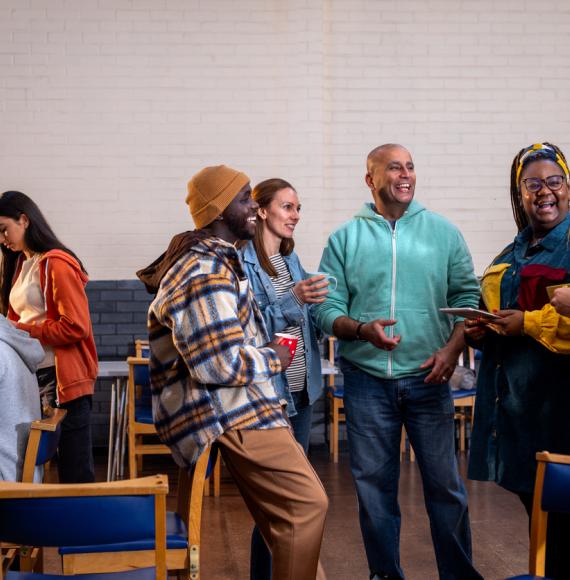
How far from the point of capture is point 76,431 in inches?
144

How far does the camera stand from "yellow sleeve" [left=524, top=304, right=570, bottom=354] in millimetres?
2408

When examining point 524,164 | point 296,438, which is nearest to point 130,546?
point 296,438

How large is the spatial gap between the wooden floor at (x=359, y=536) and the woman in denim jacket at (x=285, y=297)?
877mm

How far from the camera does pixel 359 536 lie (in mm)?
4230

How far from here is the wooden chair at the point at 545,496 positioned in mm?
2072

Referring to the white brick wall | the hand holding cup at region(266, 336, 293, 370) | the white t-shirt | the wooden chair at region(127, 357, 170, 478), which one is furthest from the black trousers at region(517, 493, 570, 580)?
the white brick wall

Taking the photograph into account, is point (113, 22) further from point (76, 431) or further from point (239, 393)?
point (239, 393)

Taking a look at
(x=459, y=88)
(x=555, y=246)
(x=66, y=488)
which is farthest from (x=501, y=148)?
(x=66, y=488)

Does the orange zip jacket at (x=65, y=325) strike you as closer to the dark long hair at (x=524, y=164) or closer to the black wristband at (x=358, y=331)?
the black wristband at (x=358, y=331)

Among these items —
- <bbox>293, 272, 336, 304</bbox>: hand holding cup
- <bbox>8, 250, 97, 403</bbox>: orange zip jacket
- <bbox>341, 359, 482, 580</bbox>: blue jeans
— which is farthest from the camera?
<bbox>8, 250, 97, 403</bbox>: orange zip jacket

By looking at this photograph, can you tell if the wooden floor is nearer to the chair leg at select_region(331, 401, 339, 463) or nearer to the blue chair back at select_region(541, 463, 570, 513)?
the chair leg at select_region(331, 401, 339, 463)

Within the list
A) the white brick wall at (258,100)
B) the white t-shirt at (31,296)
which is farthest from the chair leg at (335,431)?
the white t-shirt at (31,296)

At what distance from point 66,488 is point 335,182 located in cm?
525

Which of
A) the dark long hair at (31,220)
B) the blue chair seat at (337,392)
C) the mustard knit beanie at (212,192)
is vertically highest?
the mustard knit beanie at (212,192)
